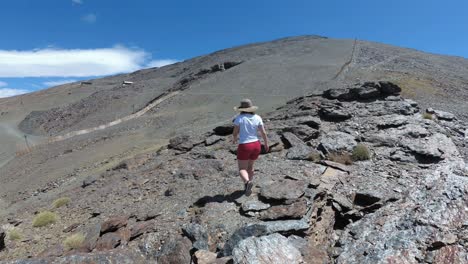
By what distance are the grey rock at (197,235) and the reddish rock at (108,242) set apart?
1.20 meters

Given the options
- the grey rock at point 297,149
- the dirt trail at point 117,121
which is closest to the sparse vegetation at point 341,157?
the grey rock at point 297,149

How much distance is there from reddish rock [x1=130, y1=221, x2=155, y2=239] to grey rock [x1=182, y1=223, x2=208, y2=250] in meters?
0.82

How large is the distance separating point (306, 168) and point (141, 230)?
418cm

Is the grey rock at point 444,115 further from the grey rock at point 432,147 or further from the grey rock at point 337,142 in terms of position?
the grey rock at point 337,142

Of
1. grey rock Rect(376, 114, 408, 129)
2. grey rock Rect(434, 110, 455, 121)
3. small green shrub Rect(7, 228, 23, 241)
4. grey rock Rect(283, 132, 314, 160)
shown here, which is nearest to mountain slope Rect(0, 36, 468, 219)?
grey rock Rect(434, 110, 455, 121)

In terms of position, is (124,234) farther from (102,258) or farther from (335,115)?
(335,115)

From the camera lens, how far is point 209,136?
1416cm

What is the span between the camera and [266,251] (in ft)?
18.1

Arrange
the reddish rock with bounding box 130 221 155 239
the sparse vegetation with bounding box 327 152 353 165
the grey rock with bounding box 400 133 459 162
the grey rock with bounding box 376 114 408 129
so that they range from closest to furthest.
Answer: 1. the reddish rock with bounding box 130 221 155 239
2. the sparse vegetation with bounding box 327 152 353 165
3. the grey rock with bounding box 400 133 459 162
4. the grey rock with bounding box 376 114 408 129

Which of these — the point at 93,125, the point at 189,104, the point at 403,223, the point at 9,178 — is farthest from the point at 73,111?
the point at 403,223

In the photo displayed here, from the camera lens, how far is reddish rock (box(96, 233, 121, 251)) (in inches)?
267

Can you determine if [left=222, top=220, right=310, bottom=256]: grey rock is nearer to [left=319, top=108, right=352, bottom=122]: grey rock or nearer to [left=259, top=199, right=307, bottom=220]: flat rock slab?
[left=259, top=199, right=307, bottom=220]: flat rock slab

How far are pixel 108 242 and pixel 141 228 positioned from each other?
64 cm

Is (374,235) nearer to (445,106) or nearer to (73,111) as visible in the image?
(445,106)
